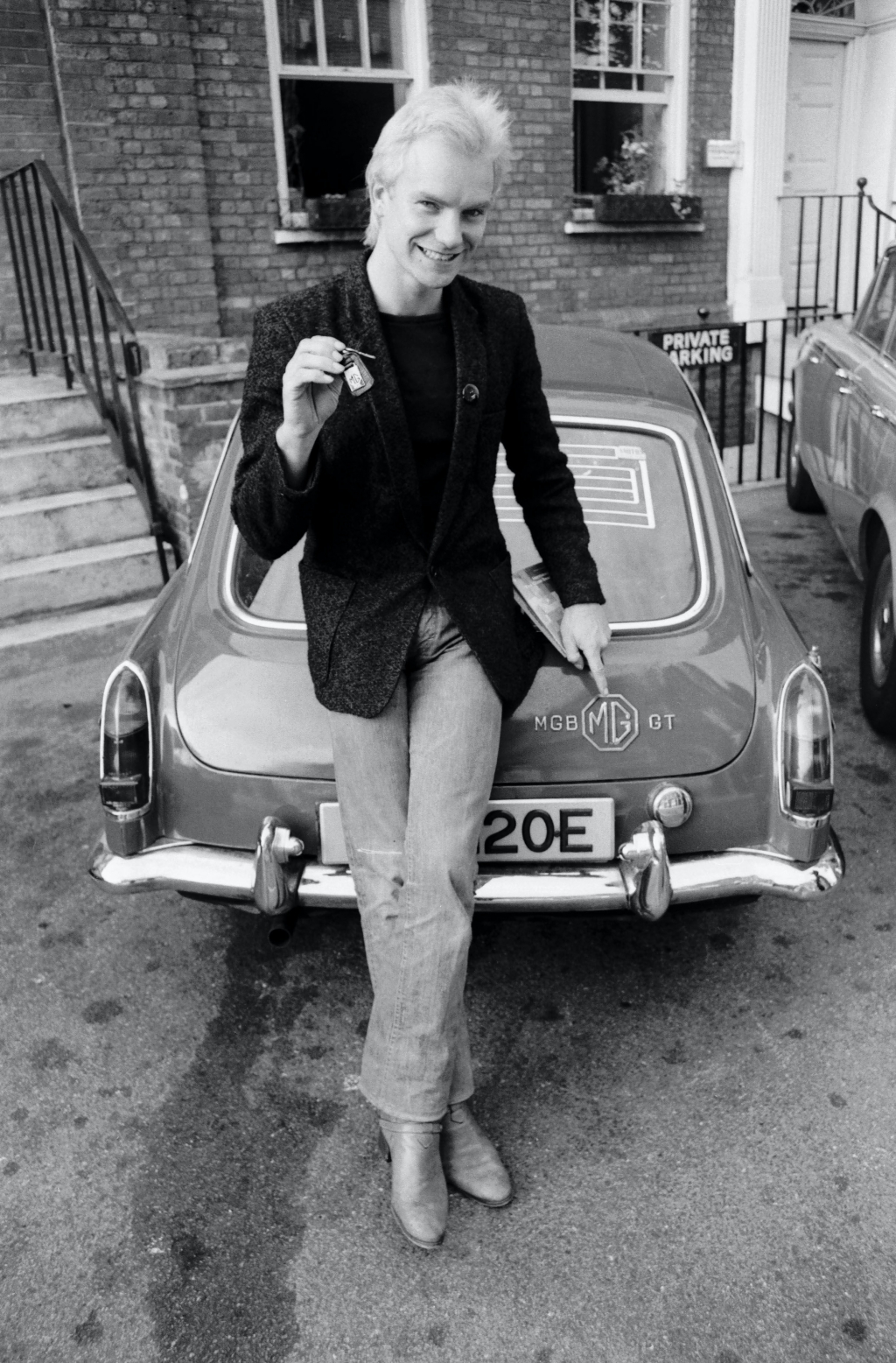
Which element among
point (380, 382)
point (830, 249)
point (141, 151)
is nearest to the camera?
point (380, 382)

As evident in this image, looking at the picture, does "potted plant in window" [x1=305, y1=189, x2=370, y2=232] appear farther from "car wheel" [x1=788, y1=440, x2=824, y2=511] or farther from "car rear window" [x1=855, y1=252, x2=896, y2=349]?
"car rear window" [x1=855, y1=252, x2=896, y2=349]

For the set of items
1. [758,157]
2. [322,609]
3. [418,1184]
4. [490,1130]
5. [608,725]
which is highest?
[758,157]

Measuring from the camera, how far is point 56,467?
21.2ft

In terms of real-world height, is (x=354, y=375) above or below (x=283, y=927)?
above

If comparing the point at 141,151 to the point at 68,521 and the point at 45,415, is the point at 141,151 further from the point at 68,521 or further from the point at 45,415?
the point at 68,521

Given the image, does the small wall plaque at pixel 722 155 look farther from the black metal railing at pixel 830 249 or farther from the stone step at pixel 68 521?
the stone step at pixel 68 521

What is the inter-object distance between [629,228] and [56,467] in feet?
18.3

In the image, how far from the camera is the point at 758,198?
10.0 metres

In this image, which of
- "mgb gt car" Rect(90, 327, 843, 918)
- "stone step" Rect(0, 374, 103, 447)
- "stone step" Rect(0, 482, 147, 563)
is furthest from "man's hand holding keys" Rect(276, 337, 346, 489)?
"stone step" Rect(0, 374, 103, 447)

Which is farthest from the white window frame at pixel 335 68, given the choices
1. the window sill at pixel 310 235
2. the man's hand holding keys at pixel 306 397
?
the man's hand holding keys at pixel 306 397

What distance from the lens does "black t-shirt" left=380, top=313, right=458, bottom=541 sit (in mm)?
2221

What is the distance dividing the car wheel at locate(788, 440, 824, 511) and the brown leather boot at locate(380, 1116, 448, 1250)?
5.95 meters

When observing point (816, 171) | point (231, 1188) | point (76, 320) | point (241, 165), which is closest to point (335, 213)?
point (241, 165)

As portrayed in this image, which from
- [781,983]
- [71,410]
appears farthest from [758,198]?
[781,983]
